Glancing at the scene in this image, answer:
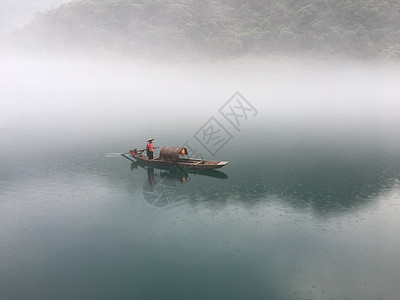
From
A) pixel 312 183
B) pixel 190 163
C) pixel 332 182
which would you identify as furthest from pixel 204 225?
pixel 332 182

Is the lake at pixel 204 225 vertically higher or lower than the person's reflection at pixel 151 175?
lower

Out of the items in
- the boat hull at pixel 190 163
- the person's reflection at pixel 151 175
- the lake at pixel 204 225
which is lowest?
the lake at pixel 204 225

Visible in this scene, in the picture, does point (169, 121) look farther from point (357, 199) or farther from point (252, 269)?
point (252, 269)

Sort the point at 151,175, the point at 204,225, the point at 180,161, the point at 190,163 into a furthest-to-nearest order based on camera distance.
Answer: the point at 180,161 → the point at 190,163 → the point at 151,175 → the point at 204,225

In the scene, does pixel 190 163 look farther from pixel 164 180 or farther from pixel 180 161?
pixel 164 180

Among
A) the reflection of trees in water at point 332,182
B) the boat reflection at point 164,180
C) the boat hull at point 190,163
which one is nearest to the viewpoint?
the reflection of trees in water at point 332,182

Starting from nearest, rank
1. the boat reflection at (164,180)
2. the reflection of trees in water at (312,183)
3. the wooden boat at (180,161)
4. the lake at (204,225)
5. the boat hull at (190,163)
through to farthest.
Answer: the lake at (204,225) < the reflection of trees in water at (312,183) < the boat reflection at (164,180) < the boat hull at (190,163) < the wooden boat at (180,161)

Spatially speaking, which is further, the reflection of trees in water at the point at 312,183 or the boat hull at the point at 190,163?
the boat hull at the point at 190,163

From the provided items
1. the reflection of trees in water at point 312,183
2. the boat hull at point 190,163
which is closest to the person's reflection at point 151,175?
the boat hull at point 190,163

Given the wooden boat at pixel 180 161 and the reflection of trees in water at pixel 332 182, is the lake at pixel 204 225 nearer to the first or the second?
the reflection of trees in water at pixel 332 182

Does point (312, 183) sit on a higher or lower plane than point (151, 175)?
lower

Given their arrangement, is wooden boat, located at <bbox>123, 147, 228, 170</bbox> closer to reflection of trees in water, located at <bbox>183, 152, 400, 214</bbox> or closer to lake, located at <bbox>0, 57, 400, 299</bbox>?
lake, located at <bbox>0, 57, 400, 299</bbox>

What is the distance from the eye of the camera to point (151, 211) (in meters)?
26.9

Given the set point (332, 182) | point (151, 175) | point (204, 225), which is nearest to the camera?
point (204, 225)
